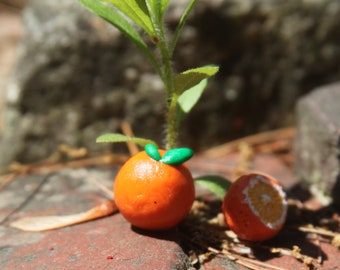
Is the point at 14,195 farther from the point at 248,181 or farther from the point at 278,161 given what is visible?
the point at 278,161

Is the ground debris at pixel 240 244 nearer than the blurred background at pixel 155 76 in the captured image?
Yes

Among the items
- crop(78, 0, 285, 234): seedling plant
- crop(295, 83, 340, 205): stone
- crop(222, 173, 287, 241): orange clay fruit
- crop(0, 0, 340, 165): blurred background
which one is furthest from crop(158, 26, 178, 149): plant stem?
crop(0, 0, 340, 165): blurred background


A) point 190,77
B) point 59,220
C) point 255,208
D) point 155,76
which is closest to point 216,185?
point 255,208

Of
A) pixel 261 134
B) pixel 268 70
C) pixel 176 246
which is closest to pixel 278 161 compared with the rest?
pixel 261 134

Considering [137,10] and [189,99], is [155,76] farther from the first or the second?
[137,10]

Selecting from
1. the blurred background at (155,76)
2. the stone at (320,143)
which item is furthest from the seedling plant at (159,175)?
the blurred background at (155,76)

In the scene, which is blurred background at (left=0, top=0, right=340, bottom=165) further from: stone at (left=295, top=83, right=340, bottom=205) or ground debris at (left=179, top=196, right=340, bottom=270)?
ground debris at (left=179, top=196, right=340, bottom=270)

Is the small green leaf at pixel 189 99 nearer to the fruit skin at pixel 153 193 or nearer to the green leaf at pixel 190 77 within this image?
the green leaf at pixel 190 77
